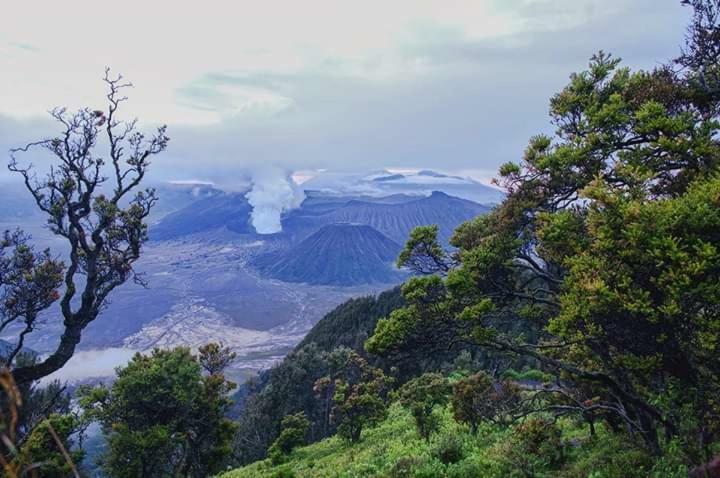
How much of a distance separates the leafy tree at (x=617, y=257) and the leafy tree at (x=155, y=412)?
13.9 m

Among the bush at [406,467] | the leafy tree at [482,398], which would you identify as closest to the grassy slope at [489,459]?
the bush at [406,467]

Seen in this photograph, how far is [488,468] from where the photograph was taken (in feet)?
34.4

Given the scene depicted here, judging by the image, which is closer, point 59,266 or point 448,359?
point 59,266

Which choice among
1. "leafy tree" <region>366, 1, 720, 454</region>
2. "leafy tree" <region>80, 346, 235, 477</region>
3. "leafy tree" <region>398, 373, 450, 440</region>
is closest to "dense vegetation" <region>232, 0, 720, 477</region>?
"leafy tree" <region>366, 1, 720, 454</region>

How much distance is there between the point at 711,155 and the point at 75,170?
14.7 metres

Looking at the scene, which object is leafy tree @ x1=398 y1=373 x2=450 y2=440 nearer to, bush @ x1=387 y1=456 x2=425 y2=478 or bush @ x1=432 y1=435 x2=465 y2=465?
Result: bush @ x1=432 y1=435 x2=465 y2=465

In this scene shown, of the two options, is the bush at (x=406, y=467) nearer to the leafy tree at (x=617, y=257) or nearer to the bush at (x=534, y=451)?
the bush at (x=534, y=451)

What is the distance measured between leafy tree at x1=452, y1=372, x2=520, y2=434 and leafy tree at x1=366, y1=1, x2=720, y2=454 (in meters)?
1.70

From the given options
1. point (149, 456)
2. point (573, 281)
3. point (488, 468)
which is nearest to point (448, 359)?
point (149, 456)

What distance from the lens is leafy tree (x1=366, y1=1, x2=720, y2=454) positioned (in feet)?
21.4

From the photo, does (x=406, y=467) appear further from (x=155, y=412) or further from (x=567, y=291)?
(x=155, y=412)

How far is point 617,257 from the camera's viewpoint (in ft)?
23.1

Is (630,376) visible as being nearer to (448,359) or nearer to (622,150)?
(622,150)

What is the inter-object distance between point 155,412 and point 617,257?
797 inches
